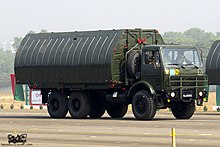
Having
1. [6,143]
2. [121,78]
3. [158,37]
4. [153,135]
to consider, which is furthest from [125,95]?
[6,143]

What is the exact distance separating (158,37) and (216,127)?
32.9 ft

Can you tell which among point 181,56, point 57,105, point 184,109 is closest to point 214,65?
point 184,109

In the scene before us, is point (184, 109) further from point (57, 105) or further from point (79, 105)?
point (57, 105)

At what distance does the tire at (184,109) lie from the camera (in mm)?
39781

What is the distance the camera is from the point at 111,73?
39.8m

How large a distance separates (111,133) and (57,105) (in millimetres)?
12934

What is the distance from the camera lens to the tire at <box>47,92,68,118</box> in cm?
4228

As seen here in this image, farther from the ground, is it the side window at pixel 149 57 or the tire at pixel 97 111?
the side window at pixel 149 57

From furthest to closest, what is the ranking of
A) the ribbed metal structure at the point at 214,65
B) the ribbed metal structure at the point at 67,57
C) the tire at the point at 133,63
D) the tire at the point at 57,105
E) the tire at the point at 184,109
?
the ribbed metal structure at the point at 214,65
the tire at the point at 57,105
the ribbed metal structure at the point at 67,57
the tire at the point at 133,63
the tire at the point at 184,109

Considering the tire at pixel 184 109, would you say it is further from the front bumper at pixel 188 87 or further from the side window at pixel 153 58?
the side window at pixel 153 58

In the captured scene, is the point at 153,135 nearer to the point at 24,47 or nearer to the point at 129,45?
the point at 129,45

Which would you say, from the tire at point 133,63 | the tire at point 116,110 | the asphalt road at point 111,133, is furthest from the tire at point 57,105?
the tire at point 133,63

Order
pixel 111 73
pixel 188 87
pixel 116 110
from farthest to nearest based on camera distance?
pixel 116 110, pixel 111 73, pixel 188 87

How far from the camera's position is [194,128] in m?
32.2
